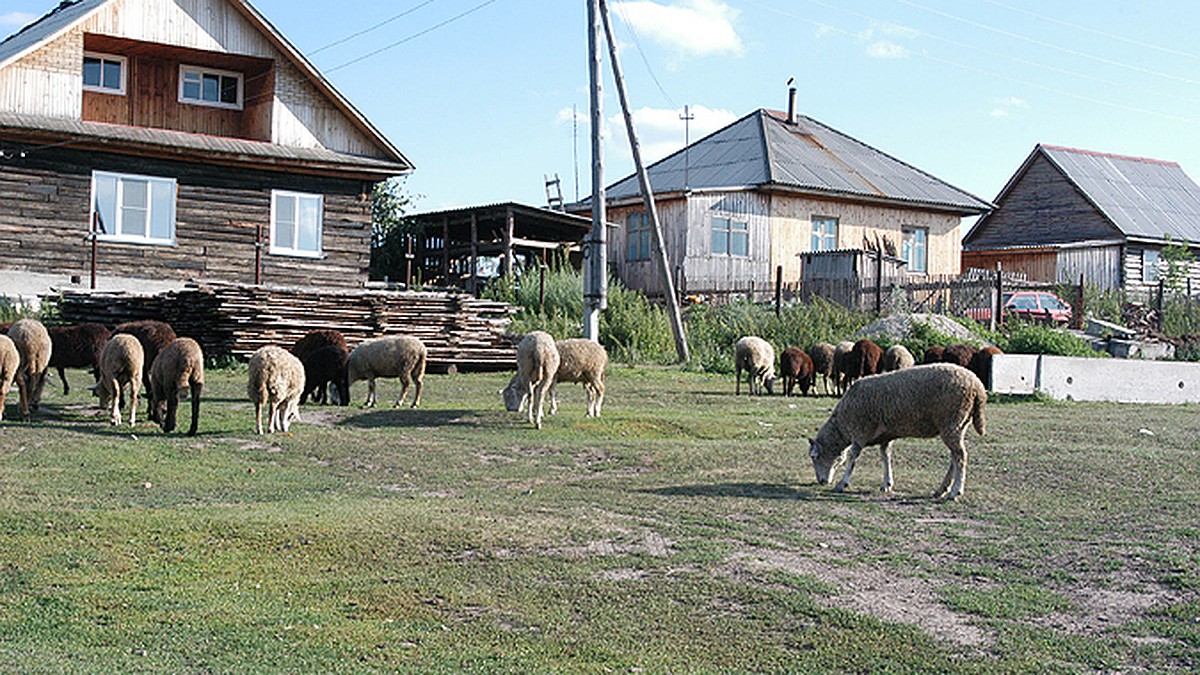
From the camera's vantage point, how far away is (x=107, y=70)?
31.5 metres

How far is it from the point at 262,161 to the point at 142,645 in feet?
82.9

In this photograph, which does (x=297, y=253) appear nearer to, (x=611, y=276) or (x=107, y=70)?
(x=107, y=70)

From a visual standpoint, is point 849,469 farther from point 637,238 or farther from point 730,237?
point 637,238

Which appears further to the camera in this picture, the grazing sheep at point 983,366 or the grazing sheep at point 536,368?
the grazing sheep at point 983,366

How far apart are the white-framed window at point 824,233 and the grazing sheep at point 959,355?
21877mm

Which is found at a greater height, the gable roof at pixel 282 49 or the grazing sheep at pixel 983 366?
the gable roof at pixel 282 49

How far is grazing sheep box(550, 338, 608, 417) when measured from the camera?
17.8 m

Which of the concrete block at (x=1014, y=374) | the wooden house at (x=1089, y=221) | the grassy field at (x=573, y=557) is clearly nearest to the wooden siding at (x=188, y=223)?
the grassy field at (x=573, y=557)

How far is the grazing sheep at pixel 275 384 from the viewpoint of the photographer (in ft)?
48.8

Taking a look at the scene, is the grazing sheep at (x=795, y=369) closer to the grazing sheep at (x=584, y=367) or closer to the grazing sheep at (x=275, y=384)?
the grazing sheep at (x=584, y=367)

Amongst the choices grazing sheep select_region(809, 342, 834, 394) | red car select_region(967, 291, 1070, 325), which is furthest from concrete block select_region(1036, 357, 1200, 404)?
red car select_region(967, 291, 1070, 325)

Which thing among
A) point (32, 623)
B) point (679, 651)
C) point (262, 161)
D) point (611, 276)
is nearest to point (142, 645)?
point (32, 623)

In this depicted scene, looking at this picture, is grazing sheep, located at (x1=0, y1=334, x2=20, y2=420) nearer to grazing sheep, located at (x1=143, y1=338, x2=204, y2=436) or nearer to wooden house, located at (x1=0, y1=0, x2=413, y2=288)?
grazing sheep, located at (x1=143, y1=338, x2=204, y2=436)

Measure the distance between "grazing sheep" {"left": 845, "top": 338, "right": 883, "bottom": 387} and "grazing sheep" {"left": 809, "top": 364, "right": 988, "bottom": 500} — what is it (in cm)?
1069
